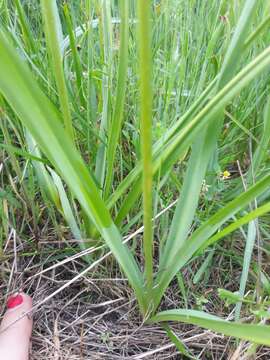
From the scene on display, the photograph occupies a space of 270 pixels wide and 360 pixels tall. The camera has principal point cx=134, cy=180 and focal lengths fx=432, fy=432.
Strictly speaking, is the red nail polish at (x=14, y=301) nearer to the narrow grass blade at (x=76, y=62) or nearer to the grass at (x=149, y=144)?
the grass at (x=149, y=144)

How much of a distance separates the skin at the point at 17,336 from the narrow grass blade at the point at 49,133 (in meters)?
0.20

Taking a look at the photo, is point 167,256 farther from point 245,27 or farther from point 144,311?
point 245,27

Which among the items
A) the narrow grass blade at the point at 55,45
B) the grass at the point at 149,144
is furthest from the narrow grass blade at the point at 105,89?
the narrow grass blade at the point at 55,45

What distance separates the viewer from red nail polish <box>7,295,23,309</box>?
0.68m

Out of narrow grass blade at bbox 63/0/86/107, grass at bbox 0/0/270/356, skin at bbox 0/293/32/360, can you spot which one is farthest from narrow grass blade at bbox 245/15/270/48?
skin at bbox 0/293/32/360

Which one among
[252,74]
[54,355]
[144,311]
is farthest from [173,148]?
[54,355]

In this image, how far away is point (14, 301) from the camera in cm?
68

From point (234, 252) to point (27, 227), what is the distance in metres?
0.35

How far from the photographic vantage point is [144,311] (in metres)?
0.64

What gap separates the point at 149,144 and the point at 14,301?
1.33 feet

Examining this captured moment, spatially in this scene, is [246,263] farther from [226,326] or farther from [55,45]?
[55,45]

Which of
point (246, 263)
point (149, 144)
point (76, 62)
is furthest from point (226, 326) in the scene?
point (76, 62)

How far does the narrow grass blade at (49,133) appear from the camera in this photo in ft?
1.21

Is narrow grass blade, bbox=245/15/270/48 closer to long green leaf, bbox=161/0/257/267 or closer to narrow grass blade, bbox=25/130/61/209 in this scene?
long green leaf, bbox=161/0/257/267
